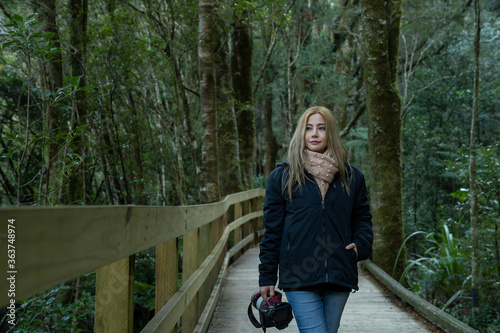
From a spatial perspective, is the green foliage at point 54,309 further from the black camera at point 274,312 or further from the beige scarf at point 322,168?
the beige scarf at point 322,168

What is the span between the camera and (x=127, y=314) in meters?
1.83

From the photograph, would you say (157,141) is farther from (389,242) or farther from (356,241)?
(356,241)

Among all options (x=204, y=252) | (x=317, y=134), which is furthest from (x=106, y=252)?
(x=204, y=252)

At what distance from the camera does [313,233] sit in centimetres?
267

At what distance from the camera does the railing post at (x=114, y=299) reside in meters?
1.77

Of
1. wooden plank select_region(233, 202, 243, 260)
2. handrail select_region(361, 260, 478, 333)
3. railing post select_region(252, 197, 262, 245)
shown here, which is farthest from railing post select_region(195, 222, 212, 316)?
railing post select_region(252, 197, 262, 245)

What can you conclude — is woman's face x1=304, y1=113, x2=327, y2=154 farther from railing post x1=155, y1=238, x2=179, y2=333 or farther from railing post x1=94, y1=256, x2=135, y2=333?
railing post x1=94, y1=256, x2=135, y2=333

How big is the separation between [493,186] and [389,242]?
7.21 feet

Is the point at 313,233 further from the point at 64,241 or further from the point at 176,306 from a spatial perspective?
the point at 64,241

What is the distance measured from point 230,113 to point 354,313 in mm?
6266

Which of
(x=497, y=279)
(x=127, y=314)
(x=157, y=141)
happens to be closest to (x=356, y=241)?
(x=127, y=314)

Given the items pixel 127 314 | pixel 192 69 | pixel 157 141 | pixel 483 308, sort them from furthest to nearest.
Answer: pixel 192 69
pixel 157 141
pixel 483 308
pixel 127 314

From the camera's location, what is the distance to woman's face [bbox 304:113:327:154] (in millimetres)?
2980

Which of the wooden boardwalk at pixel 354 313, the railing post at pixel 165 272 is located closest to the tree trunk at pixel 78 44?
the wooden boardwalk at pixel 354 313
